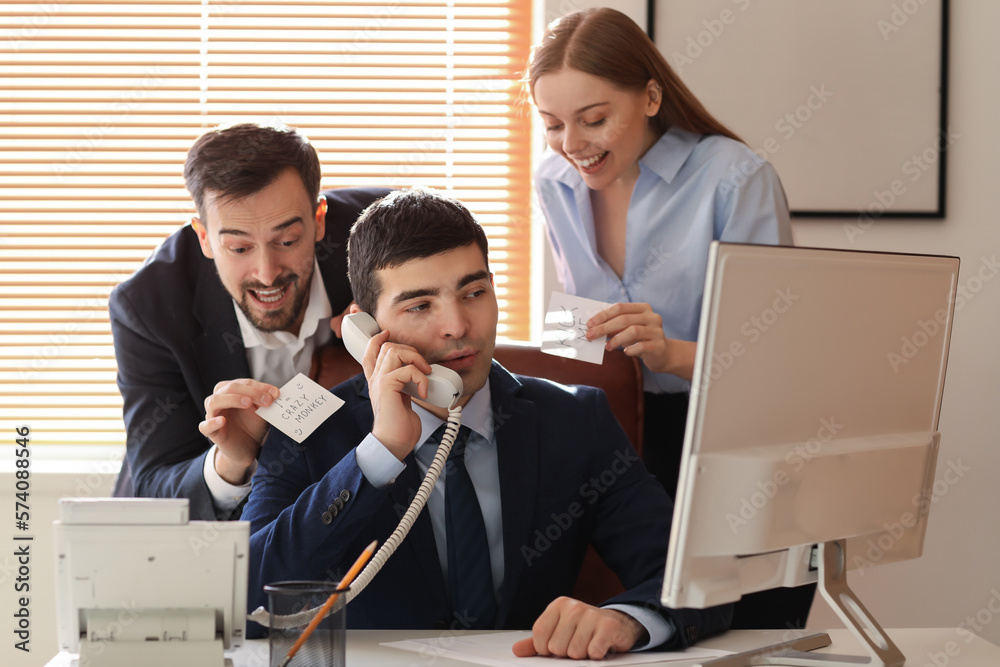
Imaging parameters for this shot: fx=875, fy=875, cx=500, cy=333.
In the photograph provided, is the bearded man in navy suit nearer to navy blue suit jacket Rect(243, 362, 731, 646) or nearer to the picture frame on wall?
navy blue suit jacket Rect(243, 362, 731, 646)

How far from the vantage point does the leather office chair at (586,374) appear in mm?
1776

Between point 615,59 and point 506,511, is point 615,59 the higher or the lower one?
the higher one

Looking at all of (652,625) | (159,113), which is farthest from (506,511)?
(159,113)

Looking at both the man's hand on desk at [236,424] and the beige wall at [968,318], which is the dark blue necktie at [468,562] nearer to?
the man's hand on desk at [236,424]

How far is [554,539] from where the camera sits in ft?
4.92

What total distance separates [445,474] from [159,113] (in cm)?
177

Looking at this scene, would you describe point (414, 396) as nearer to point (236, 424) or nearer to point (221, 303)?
point (236, 424)

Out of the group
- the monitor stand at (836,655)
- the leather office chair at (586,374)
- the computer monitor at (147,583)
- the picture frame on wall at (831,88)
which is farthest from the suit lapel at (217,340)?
the picture frame on wall at (831,88)

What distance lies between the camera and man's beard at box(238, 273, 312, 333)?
1.79 m

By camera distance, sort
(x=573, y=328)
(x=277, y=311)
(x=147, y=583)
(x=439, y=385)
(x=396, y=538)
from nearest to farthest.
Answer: (x=147, y=583) → (x=396, y=538) → (x=439, y=385) → (x=573, y=328) → (x=277, y=311)

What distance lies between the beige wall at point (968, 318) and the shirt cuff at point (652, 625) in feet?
5.19

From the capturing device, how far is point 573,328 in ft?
5.67

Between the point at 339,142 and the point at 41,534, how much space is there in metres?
1.47

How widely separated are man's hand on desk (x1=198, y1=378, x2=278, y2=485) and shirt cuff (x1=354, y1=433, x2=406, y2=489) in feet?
0.69
